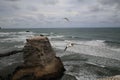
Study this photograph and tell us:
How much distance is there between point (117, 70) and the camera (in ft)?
50.9

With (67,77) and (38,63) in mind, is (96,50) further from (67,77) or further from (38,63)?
(38,63)

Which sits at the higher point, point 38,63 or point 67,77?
point 38,63

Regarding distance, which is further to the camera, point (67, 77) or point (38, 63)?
point (67, 77)

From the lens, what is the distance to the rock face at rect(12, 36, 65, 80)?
1188cm

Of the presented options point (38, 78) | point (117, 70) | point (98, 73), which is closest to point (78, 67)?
point (98, 73)

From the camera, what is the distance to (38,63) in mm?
12211

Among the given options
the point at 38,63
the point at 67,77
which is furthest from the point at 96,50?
the point at 38,63

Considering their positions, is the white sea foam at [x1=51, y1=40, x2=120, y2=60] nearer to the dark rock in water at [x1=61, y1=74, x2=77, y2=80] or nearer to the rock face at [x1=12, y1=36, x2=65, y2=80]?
the dark rock in water at [x1=61, y1=74, x2=77, y2=80]

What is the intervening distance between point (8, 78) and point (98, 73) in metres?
7.24

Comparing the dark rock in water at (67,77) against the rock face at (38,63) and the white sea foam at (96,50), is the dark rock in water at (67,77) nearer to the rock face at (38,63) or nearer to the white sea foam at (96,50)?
the rock face at (38,63)

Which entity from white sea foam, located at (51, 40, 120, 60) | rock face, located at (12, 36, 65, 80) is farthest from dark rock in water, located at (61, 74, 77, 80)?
white sea foam, located at (51, 40, 120, 60)

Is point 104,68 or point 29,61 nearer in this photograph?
point 29,61

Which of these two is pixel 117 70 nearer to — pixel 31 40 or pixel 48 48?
pixel 48 48

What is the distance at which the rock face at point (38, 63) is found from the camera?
1188 cm
